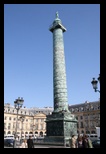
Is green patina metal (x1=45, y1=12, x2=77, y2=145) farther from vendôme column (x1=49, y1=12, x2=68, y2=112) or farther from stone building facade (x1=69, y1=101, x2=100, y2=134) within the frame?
stone building facade (x1=69, y1=101, x2=100, y2=134)

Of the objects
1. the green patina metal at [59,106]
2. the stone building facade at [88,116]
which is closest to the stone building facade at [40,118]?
the stone building facade at [88,116]

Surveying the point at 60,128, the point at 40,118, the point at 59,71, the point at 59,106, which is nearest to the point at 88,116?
the point at 40,118

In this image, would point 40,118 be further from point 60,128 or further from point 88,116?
point 60,128

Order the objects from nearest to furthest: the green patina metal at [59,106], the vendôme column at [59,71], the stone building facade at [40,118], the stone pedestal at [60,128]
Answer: the stone pedestal at [60,128] → the green patina metal at [59,106] → the vendôme column at [59,71] → the stone building facade at [40,118]

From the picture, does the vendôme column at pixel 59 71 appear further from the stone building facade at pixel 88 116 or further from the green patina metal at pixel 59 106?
the stone building facade at pixel 88 116

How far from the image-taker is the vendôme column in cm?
2039

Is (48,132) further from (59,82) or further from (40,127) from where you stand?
(40,127)

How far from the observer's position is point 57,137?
18.7m

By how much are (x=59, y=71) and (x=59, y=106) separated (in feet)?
11.2

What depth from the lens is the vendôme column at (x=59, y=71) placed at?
803 inches

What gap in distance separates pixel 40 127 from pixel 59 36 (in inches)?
2278

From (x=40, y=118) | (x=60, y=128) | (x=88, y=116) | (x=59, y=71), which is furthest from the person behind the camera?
(x=40, y=118)

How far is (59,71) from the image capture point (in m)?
21.2
